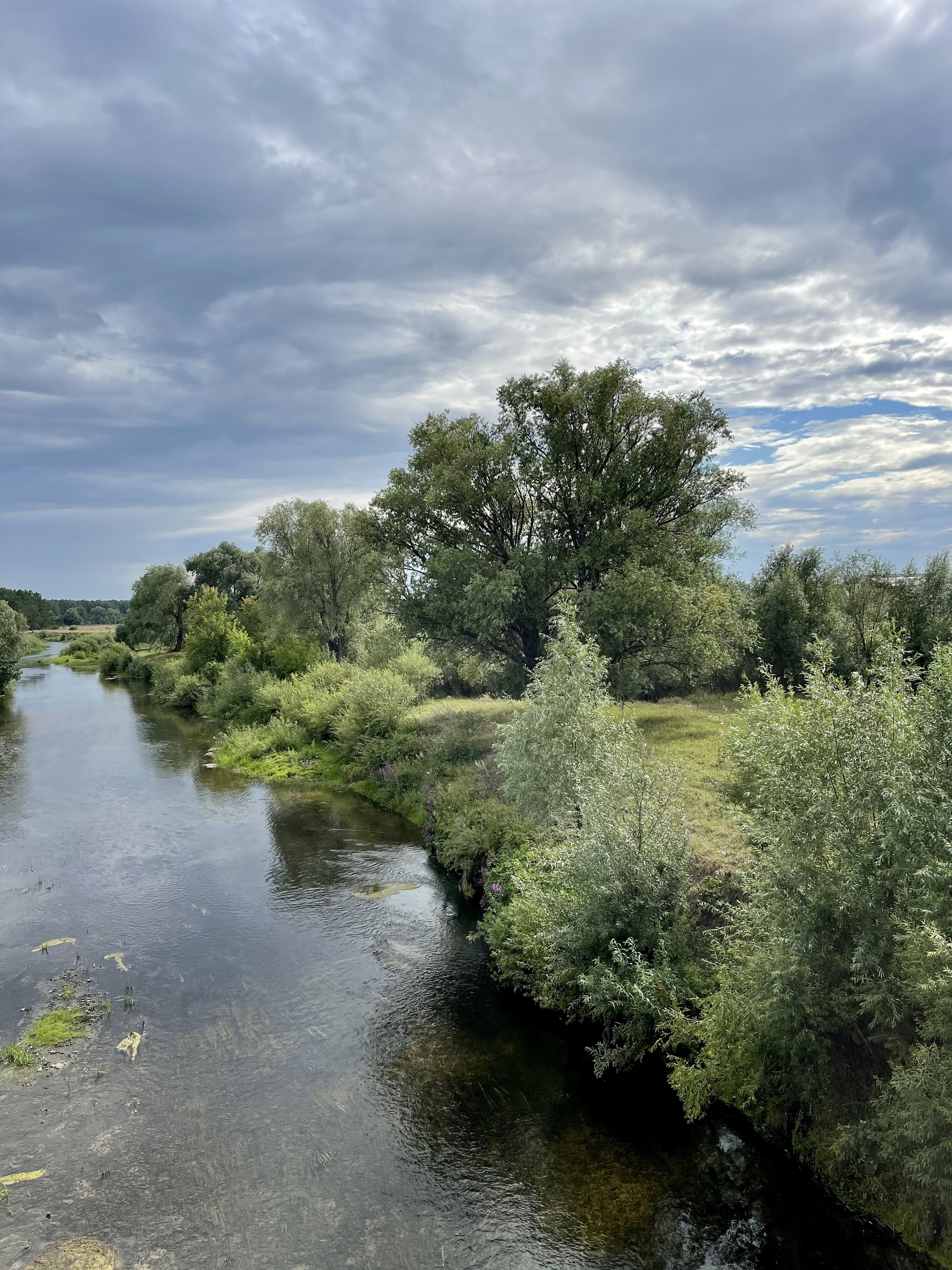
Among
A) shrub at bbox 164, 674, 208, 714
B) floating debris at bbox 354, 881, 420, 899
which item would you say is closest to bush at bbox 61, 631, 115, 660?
shrub at bbox 164, 674, 208, 714

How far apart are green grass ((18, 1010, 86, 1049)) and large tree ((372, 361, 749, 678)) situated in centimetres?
1731

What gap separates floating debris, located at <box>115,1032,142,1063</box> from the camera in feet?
44.5

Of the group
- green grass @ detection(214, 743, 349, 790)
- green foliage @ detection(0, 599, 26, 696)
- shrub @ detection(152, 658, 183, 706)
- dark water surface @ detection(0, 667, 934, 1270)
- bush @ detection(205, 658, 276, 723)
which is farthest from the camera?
green foliage @ detection(0, 599, 26, 696)

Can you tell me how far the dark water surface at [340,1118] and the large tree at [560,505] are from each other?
1185cm

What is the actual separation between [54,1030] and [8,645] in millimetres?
60684

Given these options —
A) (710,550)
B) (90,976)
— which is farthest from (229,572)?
(90,976)

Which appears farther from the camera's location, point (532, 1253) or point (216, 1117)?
point (216, 1117)

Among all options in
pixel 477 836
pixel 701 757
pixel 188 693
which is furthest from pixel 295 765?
pixel 188 693

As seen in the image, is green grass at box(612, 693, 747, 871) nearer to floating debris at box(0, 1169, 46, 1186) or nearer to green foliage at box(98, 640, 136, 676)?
floating debris at box(0, 1169, 46, 1186)

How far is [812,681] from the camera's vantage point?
1081 cm

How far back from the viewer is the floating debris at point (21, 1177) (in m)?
10.5

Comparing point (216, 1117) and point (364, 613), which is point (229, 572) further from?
point (216, 1117)

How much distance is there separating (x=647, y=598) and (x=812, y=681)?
1615 centimetres

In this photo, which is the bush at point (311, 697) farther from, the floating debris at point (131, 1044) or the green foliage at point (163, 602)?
the green foliage at point (163, 602)
